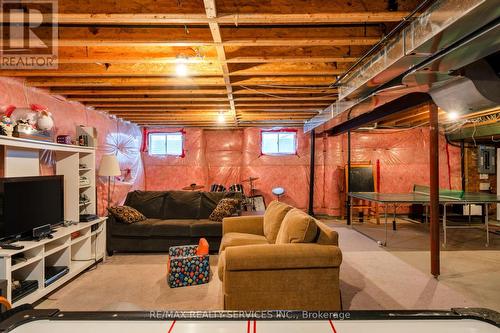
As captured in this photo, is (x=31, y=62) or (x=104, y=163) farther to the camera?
(x=104, y=163)

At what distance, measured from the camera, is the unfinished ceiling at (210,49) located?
2.02 metres

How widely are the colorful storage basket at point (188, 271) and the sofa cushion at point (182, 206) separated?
57.8 inches

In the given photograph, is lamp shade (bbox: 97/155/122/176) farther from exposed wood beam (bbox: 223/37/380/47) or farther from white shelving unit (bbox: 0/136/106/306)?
exposed wood beam (bbox: 223/37/380/47)

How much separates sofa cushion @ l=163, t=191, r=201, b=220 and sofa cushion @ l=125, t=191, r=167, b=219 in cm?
10

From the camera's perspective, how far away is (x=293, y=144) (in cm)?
697

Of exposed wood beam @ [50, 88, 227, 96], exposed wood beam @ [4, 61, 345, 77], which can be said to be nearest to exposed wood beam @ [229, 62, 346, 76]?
exposed wood beam @ [4, 61, 345, 77]

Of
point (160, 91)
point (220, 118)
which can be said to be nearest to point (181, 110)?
point (220, 118)

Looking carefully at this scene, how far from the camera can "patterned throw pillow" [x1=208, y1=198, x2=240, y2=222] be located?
414 centimetres

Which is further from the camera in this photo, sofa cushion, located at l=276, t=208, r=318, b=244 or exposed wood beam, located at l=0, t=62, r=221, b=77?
exposed wood beam, located at l=0, t=62, r=221, b=77

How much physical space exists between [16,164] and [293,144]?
5459 millimetres

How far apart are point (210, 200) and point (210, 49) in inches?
100

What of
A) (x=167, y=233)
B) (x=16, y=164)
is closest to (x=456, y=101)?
(x=167, y=233)

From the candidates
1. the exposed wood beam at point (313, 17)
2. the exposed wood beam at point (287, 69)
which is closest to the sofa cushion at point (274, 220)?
the exposed wood beam at point (287, 69)

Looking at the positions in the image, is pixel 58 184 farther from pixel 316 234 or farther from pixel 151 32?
pixel 316 234
